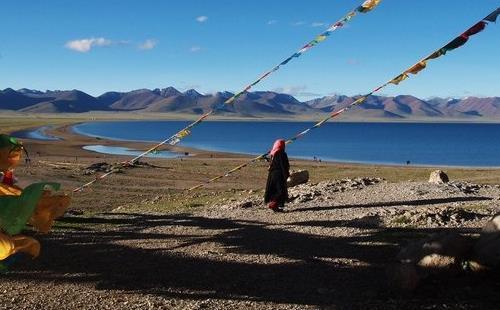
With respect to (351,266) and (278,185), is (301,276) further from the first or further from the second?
(278,185)

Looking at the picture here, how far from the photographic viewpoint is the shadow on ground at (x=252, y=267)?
952 cm

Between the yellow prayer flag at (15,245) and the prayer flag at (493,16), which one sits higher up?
the prayer flag at (493,16)

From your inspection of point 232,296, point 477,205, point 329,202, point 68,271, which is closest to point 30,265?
point 68,271

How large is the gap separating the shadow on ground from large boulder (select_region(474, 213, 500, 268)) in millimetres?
262

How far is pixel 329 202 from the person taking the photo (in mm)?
19469

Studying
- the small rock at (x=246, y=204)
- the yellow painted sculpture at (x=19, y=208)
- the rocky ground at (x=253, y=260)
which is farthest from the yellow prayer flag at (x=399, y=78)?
the small rock at (x=246, y=204)

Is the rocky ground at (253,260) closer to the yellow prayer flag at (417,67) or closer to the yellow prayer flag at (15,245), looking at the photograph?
the yellow prayer flag at (15,245)

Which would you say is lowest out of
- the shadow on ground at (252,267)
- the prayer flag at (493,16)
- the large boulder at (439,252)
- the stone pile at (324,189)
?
the shadow on ground at (252,267)

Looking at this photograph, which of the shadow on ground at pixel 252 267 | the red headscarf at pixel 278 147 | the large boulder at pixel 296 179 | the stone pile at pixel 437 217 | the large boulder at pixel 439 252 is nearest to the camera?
the shadow on ground at pixel 252 267

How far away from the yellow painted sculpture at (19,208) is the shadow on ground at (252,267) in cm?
229

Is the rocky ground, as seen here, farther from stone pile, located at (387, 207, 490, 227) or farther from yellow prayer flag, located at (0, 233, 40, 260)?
yellow prayer flag, located at (0, 233, 40, 260)

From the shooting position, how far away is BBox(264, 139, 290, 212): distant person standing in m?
17.7

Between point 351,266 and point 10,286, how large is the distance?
20.2ft

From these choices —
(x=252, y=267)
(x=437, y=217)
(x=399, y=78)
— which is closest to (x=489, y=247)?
(x=399, y=78)
